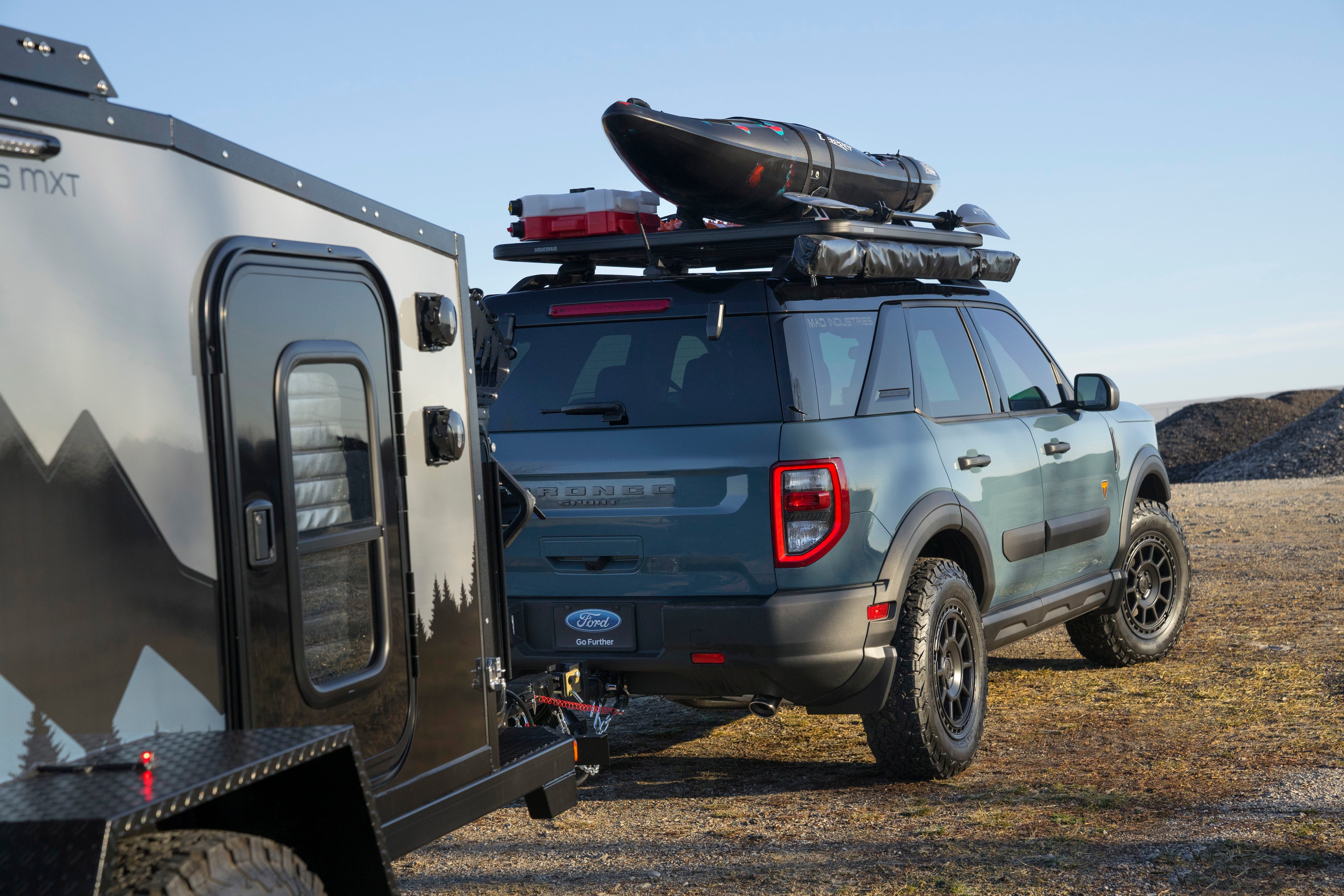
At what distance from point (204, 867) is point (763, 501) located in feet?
9.31

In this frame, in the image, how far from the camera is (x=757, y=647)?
4.77m

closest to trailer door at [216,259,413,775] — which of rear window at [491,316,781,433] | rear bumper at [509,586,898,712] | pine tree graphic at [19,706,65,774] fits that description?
pine tree graphic at [19,706,65,774]

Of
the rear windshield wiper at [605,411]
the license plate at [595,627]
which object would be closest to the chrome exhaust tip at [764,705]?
the license plate at [595,627]

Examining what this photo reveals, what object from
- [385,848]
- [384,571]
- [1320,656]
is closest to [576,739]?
[384,571]

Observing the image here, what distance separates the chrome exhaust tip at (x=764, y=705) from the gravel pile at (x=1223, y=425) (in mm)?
27254

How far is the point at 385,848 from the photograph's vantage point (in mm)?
2711

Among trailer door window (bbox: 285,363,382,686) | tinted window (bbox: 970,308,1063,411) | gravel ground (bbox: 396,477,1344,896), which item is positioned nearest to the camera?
trailer door window (bbox: 285,363,382,686)

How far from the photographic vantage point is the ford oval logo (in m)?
5.01

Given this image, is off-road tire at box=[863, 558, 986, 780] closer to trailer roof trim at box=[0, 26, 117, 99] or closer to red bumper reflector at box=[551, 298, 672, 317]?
red bumper reflector at box=[551, 298, 672, 317]

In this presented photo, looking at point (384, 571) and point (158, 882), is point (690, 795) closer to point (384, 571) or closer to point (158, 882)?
point (384, 571)

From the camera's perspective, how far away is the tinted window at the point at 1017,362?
6434 mm

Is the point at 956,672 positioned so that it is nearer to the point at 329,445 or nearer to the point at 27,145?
the point at 329,445

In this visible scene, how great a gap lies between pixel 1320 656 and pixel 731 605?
451 cm

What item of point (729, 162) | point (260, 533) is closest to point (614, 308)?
point (729, 162)
